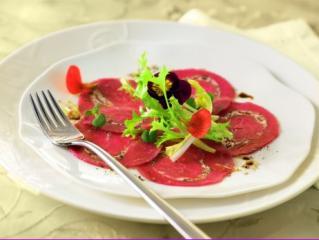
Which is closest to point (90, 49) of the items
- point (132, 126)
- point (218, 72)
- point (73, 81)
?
point (73, 81)

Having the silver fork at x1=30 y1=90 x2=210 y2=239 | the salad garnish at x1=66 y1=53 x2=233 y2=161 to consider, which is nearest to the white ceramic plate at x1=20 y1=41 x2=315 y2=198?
the silver fork at x1=30 y1=90 x2=210 y2=239

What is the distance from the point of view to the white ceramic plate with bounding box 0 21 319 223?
137 cm

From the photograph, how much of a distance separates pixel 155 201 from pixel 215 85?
745 mm

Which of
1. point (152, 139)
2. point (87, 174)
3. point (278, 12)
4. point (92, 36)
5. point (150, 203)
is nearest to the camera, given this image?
point (150, 203)

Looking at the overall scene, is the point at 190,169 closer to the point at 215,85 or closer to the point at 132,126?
the point at 132,126

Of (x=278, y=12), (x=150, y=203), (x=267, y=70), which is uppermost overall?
(x=150, y=203)

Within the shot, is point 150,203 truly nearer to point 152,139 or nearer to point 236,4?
point 152,139

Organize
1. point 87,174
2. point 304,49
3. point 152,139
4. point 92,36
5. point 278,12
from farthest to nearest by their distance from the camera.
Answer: point 278,12, point 304,49, point 92,36, point 152,139, point 87,174

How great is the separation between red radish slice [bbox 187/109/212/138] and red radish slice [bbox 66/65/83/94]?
495 mm

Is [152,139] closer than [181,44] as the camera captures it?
Yes

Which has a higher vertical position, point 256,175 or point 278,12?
point 256,175

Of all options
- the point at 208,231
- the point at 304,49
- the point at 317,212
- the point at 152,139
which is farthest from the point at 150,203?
the point at 304,49

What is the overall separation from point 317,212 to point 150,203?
477 millimetres

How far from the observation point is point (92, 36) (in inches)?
88.2
